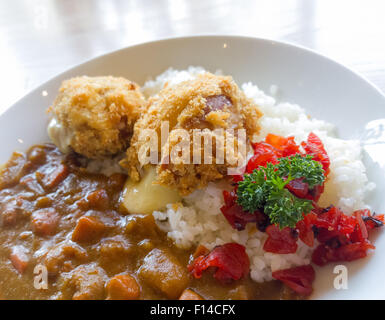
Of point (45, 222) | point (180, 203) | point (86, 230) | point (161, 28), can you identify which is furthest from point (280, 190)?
point (161, 28)

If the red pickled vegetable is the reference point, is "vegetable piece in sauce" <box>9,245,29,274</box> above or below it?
below

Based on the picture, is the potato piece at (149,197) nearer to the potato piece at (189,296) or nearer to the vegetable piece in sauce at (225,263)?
the vegetable piece in sauce at (225,263)

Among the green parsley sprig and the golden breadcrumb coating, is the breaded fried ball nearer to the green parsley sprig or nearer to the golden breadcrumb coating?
the golden breadcrumb coating

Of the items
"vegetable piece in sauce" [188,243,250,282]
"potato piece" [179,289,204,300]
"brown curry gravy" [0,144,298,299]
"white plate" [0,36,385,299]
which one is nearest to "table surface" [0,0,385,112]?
"white plate" [0,36,385,299]

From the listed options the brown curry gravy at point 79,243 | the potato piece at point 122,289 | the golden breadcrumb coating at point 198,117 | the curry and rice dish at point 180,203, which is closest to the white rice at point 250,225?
the curry and rice dish at point 180,203

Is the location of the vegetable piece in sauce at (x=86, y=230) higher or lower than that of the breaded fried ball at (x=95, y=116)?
lower

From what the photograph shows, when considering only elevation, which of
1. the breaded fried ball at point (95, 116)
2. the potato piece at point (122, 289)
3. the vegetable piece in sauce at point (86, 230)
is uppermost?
the breaded fried ball at point (95, 116)

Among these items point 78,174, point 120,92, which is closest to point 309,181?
point 120,92

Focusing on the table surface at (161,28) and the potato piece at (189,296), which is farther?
the table surface at (161,28)

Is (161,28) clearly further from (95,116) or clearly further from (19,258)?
(19,258)
